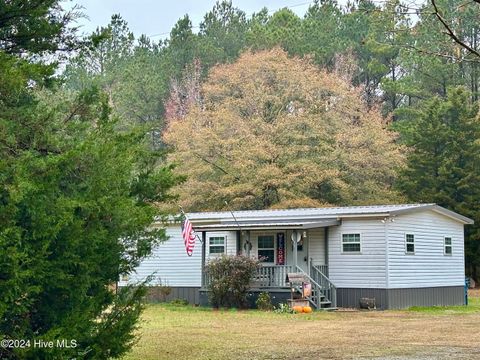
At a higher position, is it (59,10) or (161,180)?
(59,10)

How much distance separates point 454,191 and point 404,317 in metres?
16.5

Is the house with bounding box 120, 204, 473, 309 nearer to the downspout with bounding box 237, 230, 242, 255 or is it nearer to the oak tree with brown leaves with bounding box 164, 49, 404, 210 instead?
the downspout with bounding box 237, 230, 242, 255

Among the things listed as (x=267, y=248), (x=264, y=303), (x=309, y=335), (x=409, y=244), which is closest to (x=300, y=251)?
(x=267, y=248)

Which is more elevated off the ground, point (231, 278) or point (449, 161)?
point (449, 161)

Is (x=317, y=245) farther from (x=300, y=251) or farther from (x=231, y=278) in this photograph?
(x=231, y=278)

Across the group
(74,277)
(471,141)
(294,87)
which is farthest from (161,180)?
(471,141)

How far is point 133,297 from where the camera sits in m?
8.19

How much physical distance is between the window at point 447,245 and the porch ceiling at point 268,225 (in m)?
4.52

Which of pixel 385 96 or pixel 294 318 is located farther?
pixel 385 96

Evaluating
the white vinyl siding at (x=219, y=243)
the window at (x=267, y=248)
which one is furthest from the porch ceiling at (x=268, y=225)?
the window at (x=267, y=248)

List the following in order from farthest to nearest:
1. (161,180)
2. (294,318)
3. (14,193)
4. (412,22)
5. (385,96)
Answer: (385,96) → (294,318) → (161,180) → (412,22) → (14,193)

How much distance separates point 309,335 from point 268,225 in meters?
7.80

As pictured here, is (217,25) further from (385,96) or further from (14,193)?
(14,193)

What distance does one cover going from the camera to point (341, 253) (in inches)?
868
